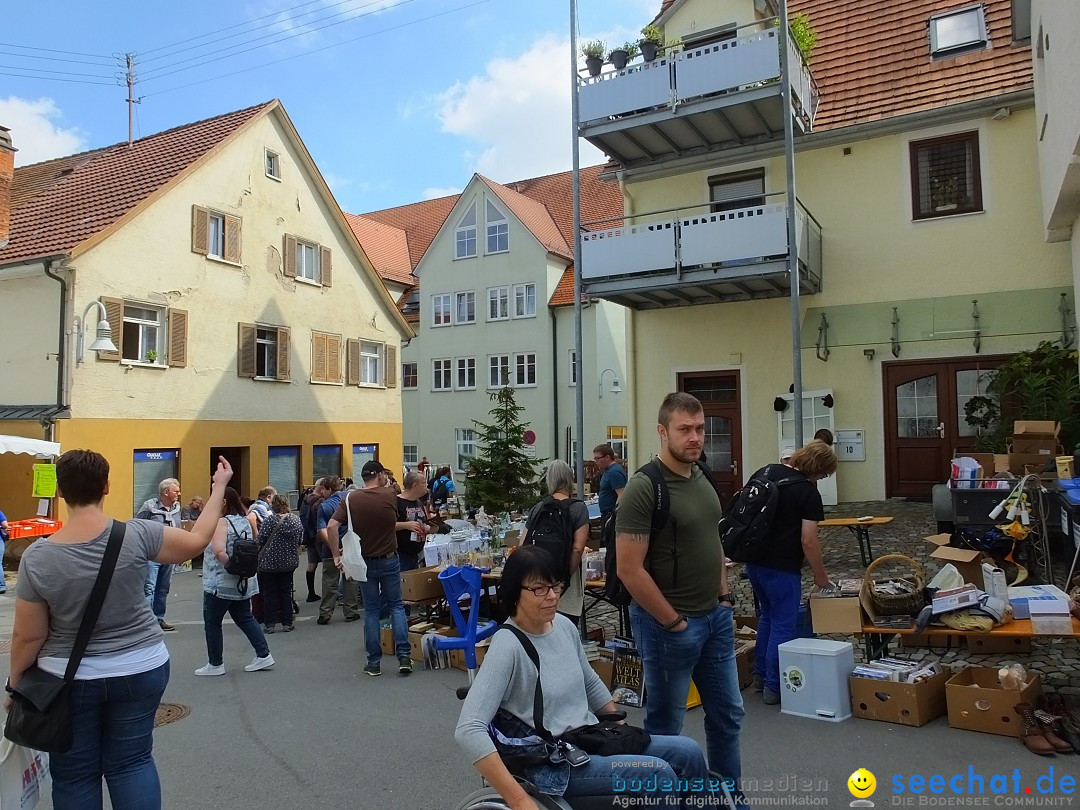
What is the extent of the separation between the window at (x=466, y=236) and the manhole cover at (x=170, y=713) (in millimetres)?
27551

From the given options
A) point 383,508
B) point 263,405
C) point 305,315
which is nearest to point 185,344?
point 263,405

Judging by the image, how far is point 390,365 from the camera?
87.2 feet

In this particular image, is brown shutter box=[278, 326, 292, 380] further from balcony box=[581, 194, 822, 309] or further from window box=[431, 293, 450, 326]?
window box=[431, 293, 450, 326]

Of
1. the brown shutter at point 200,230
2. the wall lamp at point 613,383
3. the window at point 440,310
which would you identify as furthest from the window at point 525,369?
the brown shutter at point 200,230

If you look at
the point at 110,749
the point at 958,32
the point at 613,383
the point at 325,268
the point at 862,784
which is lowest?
the point at 862,784

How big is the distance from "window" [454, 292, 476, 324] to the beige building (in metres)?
6.46

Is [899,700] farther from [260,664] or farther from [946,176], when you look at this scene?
[946,176]

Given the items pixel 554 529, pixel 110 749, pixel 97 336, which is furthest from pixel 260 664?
pixel 97 336

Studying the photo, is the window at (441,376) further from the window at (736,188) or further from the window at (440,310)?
the window at (736,188)

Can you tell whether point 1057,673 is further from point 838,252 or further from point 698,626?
point 838,252

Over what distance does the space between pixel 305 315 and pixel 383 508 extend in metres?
16.8

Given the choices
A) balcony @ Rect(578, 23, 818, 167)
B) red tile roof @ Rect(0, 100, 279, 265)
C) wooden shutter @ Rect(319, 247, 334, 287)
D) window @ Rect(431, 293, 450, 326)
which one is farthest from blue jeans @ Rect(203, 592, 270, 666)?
window @ Rect(431, 293, 450, 326)

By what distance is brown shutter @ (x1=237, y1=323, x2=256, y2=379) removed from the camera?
20.9m

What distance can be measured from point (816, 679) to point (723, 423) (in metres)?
10.9
